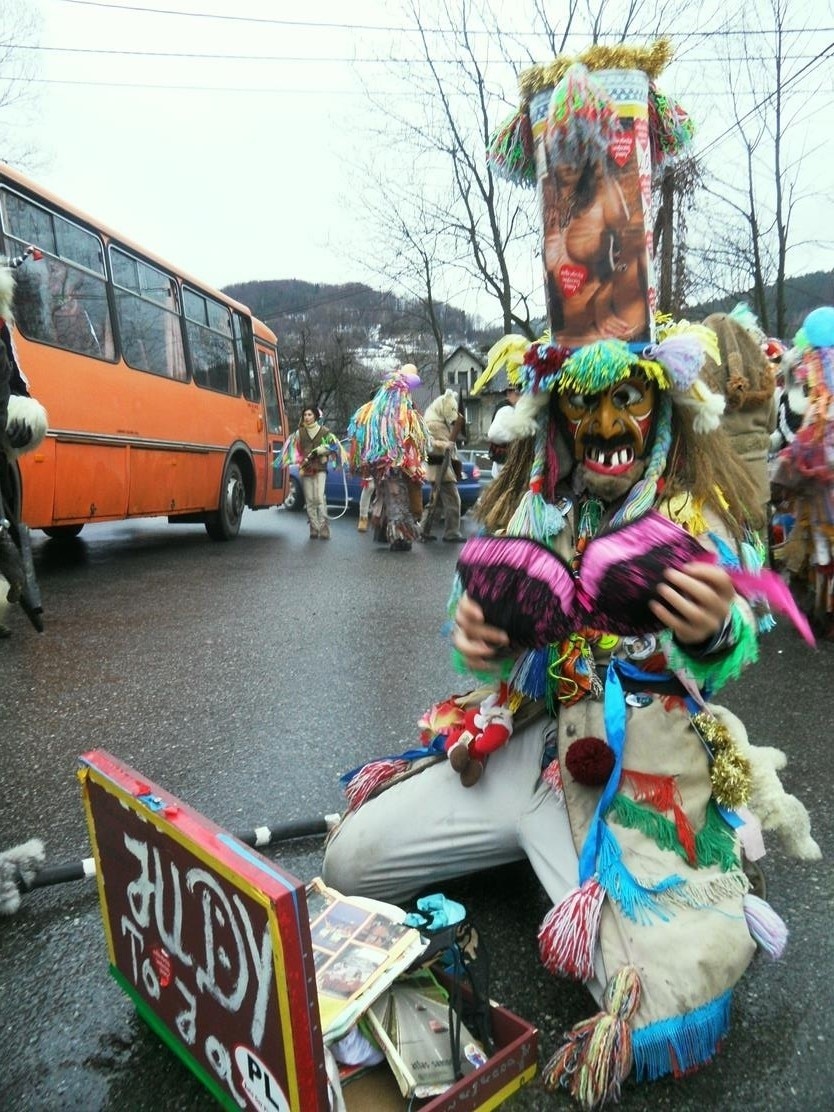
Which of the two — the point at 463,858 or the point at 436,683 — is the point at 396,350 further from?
the point at 463,858

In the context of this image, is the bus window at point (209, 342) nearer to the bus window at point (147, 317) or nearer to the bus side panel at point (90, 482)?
the bus window at point (147, 317)

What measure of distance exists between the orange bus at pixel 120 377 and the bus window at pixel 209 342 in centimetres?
2

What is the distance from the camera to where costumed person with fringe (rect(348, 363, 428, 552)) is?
893 cm

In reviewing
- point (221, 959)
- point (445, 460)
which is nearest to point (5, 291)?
point (221, 959)

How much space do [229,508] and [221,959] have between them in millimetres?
9238

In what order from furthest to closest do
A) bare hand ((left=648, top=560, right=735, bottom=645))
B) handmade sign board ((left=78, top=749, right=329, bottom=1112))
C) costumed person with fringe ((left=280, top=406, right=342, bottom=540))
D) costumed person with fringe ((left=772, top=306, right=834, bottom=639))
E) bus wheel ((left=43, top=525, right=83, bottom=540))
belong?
costumed person with fringe ((left=280, top=406, right=342, bottom=540)) < bus wheel ((left=43, top=525, right=83, bottom=540)) < costumed person with fringe ((left=772, top=306, right=834, bottom=639)) < bare hand ((left=648, top=560, right=735, bottom=645)) < handmade sign board ((left=78, top=749, right=329, bottom=1112))

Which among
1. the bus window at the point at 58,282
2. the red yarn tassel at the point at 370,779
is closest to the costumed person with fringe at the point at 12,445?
the red yarn tassel at the point at 370,779

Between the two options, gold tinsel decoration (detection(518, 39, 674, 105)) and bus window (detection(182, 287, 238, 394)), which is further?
bus window (detection(182, 287, 238, 394))

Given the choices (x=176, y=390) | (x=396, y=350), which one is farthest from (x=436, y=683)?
(x=396, y=350)

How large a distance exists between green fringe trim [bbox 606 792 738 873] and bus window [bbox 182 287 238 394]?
8136 mm

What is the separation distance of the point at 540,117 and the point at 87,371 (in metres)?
5.74

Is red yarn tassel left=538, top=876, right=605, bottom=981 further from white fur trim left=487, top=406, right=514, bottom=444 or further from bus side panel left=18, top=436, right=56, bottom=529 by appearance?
bus side panel left=18, top=436, right=56, bottom=529

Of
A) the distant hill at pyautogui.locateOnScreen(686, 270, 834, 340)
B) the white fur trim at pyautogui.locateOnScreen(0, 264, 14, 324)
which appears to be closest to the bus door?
the white fur trim at pyautogui.locateOnScreen(0, 264, 14, 324)

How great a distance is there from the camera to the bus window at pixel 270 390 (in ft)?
37.5
